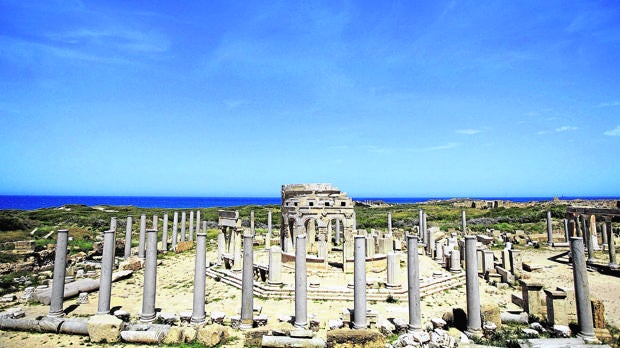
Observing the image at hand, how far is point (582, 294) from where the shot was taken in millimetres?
10492

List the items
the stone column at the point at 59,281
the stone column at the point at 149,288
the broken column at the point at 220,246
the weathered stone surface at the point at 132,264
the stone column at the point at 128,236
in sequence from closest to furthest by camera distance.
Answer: the stone column at the point at 149,288 → the stone column at the point at 59,281 → the weathered stone surface at the point at 132,264 → the broken column at the point at 220,246 → the stone column at the point at 128,236

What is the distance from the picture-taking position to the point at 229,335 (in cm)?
1147

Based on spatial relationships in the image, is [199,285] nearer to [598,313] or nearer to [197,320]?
[197,320]

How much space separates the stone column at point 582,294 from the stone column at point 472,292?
2741 millimetres

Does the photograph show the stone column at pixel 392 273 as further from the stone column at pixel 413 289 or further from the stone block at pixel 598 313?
the stone block at pixel 598 313

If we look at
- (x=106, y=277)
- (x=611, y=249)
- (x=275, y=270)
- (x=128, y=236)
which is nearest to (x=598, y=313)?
(x=275, y=270)

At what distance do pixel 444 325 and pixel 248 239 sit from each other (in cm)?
736

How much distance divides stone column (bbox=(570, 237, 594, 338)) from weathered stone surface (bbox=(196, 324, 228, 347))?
10712 millimetres

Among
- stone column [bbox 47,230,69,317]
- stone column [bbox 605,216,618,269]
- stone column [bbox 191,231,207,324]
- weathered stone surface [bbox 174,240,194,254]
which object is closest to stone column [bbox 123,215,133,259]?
weathered stone surface [bbox 174,240,194,254]

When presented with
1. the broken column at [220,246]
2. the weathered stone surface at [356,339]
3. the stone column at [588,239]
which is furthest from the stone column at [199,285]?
the stone column at [588,239]

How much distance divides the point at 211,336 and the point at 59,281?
22.1 feet

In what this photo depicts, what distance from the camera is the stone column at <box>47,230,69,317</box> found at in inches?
504

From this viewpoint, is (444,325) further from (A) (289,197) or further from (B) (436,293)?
(A) (289,197)

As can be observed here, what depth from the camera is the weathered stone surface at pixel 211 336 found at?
10.6 metres
